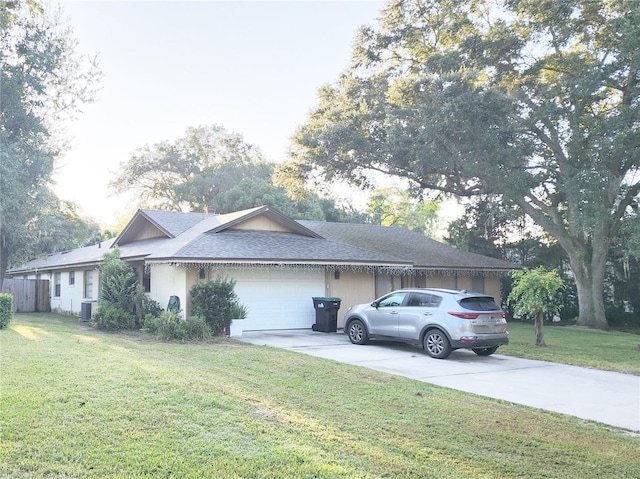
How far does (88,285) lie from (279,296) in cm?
972

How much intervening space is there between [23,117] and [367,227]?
17139mm

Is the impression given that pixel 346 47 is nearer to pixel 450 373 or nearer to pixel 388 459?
pixel 450 373

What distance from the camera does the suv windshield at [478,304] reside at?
11.4 metres

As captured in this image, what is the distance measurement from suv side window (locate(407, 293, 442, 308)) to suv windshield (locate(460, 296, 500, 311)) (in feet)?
1.87

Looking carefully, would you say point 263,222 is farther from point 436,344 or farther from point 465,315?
point 465,315

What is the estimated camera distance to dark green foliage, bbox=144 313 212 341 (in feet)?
44.0

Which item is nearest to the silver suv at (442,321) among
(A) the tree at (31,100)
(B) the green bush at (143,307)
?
(B) the green bush at (143,307)

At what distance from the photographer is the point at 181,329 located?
13.4 meters

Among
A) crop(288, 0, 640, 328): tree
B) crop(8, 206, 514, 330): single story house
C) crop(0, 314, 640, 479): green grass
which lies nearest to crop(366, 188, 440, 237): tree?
crop(288, 0, 640, 328): tree

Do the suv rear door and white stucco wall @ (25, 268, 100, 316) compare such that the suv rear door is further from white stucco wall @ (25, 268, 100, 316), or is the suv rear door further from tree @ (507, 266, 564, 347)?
white stucco wall @ (25, 268, 100, 316)

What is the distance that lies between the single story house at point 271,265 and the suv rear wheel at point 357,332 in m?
3.39

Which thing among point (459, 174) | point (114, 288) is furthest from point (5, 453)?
point (459, 174)

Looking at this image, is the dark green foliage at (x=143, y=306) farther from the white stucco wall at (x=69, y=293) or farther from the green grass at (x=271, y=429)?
the green grass at (x=271, y=429)

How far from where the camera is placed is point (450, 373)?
973 centimetres
